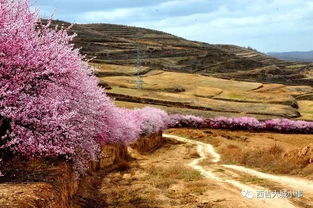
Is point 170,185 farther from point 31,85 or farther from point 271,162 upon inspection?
point 31,85

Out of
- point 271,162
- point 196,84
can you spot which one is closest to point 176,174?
point 271,162

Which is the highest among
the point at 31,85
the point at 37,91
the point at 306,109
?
the point at 31,85

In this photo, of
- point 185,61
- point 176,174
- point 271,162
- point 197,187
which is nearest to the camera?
point 197,187

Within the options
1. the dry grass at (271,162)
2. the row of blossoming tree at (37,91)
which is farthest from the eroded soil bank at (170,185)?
the row of blossoming tree at (37,91)

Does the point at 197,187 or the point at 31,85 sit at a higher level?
the point at 31,85

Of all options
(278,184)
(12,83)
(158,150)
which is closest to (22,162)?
(12,83)

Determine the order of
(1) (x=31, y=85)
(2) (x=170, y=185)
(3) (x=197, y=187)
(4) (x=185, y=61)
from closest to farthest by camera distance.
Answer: (1) (x=31, y=85), (3) (x=197, y=187), (2) (x=170, y=185), (4) (x=185, y=61)

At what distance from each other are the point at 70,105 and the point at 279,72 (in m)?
177

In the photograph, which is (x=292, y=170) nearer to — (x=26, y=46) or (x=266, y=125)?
(x=26, y=46)

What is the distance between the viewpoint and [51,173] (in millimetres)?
13406

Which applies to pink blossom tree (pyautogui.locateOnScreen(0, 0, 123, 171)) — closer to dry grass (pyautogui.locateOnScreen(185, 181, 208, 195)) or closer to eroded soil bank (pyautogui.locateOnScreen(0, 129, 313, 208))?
eroded soil bank (pyautogui.locateOnScreen(0, 129, 313, 208))

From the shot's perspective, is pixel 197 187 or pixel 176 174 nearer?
pixel 197 187

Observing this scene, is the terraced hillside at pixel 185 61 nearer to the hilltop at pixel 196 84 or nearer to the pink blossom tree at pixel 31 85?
the hilltop at pixel 196 84

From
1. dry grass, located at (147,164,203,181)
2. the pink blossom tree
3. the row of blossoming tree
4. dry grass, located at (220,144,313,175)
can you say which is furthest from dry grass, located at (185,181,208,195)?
dry grass, located at (220,144,313,175)
